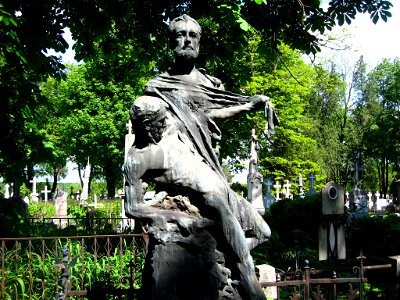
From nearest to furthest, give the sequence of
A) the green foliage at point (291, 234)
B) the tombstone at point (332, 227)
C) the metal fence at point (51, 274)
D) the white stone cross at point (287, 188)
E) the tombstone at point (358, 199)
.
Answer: the metal fence at point (51, 274) < the green foliage at point (291, 234) < the tombstone at point (332, 227) < the tombstone at point (358, 199) < the white stone cross at point (287, 188)

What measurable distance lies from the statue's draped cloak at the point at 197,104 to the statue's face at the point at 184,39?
22 cm

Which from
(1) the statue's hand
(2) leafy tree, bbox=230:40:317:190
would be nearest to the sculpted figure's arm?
(1) the statue's hand

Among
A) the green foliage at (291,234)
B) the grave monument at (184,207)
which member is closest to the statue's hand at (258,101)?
the grave monument at (184,207)

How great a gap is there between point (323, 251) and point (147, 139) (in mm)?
8463

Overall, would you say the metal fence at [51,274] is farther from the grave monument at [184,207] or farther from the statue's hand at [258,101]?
the statue's hand at [258,101]

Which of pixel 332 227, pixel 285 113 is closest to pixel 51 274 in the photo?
pixel 332 227

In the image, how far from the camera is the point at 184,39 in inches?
139

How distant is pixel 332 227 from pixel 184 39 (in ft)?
27.9

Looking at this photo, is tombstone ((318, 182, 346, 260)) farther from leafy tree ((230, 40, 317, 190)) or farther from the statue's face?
leafy tree ((230, 40, 317, 190))

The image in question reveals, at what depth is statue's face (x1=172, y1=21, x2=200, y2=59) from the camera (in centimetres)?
352

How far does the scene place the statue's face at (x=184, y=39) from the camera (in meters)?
3.52

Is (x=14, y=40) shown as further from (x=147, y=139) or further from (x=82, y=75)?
(x=82, y=75)

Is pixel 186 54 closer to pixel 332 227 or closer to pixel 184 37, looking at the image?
pixel 184 37

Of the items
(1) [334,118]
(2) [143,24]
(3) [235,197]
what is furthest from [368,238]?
(1) [334,118]
